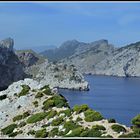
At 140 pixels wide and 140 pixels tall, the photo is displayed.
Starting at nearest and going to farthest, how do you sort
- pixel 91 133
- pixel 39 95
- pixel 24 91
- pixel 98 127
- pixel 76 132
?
pixel 91 133 → pixel 76 132 → pixel 98 127 → pixel 39 95 → pixel 24 91

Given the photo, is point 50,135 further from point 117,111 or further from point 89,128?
point 117,111

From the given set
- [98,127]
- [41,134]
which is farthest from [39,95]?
[98,127]

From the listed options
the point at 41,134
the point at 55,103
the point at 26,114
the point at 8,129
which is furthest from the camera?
the point at 26,114

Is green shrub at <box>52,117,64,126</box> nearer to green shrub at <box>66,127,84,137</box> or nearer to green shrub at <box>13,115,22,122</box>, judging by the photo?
green shrub at <box>66,127,84,137</box>

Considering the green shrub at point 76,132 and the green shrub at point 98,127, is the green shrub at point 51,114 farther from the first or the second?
the green shrub at point 98,127

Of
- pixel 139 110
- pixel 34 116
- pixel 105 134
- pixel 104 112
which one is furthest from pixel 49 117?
pixel 139 110

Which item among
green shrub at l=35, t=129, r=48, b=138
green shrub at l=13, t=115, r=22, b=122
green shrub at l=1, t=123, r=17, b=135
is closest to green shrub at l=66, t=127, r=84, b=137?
green shrub at l=35, t=129, r=48, b=138

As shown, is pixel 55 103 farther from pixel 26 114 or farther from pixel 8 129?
pixel 8 129

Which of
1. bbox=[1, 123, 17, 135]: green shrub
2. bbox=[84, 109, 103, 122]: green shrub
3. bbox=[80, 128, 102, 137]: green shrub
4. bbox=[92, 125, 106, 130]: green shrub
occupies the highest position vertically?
bbox=[84, 109, 103, 122]: green shrub

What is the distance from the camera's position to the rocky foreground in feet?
153

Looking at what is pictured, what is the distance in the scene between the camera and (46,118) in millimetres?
57562

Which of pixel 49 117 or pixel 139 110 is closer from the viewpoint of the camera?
pixel 49 117

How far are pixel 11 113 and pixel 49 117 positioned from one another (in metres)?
10.5

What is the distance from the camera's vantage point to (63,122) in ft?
175
